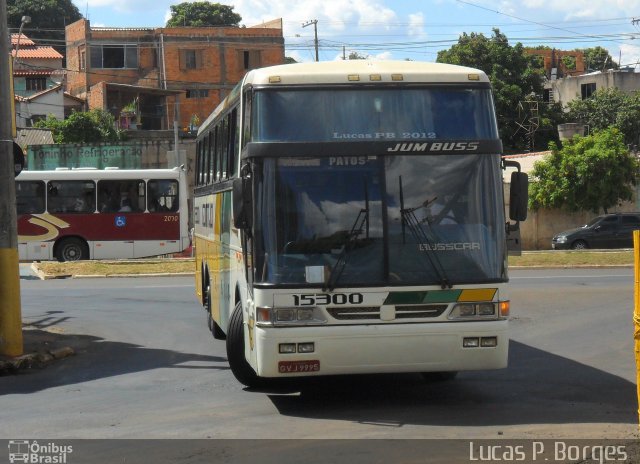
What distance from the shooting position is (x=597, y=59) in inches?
4008

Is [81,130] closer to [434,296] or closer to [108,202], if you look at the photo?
[108,202]

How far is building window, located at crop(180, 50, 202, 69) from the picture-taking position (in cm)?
6844

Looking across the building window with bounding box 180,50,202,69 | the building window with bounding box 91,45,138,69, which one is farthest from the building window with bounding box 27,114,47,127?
the building window with bounding box 180,50,202,69

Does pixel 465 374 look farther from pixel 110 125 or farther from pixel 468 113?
pixel 110 125

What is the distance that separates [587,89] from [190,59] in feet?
91.0

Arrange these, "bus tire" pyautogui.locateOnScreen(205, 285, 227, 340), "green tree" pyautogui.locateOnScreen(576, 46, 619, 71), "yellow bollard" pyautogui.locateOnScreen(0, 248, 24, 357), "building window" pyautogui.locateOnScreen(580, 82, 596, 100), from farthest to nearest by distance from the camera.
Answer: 1. "green tree" pyautogui.locateOnScreen(576, 46, 619, 71)
2. "building window" pyautogui.locateOnScreen(580, 82, 596, 100)
3. "bus tire" pyautogui.locateOnScreen(205, 285, 227, 340)
4. "yellow bollard" pyautogui.locateOnScreen(0, 248, 24, 357)

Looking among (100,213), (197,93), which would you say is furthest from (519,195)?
(197,93)

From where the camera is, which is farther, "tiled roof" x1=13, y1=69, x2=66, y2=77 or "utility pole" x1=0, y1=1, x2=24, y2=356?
"tiled roof" x1=13, y1=69, x2=66, y2=77

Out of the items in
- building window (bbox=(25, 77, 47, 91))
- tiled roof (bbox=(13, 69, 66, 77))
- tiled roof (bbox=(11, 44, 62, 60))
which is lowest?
building window (bbox=(25, 77, 47, 91))

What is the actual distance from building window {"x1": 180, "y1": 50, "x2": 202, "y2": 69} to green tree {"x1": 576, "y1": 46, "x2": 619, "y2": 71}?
45.4m

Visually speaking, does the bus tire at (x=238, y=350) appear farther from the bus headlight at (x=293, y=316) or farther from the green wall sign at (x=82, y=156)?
the green wall sign at (x=82, y=156)

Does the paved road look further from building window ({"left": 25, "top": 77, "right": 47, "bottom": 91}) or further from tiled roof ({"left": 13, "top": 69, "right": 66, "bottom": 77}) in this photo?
building window ({"left": 25, "top": 77, "right": 47, "bottom": 91})

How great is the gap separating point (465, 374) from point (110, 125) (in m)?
47.8

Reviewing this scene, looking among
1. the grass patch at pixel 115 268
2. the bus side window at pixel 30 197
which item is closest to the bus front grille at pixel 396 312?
the grass patch at pixel 115 268
